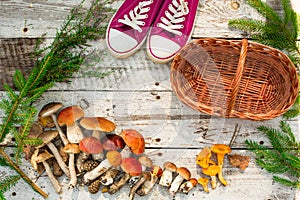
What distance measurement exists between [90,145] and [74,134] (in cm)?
10

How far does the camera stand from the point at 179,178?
2.05m

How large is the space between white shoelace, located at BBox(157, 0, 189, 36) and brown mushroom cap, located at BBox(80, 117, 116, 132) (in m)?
0.51

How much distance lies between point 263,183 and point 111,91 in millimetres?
836

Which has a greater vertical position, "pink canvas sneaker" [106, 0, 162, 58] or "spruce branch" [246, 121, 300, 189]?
"pink canvas sneaker" [106, 0, 162, 58]

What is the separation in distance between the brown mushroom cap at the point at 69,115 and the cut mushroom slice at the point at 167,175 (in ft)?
1.48

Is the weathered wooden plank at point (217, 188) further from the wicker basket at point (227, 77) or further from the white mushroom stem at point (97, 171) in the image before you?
the wicker basket at point (227, 77)

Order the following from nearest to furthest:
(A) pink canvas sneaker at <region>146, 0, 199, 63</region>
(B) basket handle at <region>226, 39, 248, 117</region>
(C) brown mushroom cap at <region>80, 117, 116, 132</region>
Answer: (B) basket handle at <region>226, 39, 248, 117</region> → (C) brown mushroom cap at <region>80, 117, 116, 132</region> → (A) pink canvas sneaker at <region>146, 0, 199, 63</region>

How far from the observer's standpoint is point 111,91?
7.01 ft

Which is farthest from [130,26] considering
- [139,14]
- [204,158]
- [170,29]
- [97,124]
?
[204,158]

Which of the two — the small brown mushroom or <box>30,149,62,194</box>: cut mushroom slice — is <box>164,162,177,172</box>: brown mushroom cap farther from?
<box>30,149,62,194</box>: cut mushroom slice

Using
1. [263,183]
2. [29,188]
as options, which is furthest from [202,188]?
[29,188]

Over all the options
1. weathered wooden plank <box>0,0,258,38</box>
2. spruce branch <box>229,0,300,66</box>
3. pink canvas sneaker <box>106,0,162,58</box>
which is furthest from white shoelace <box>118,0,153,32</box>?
spruce branch <box>229,0,300,66</box>

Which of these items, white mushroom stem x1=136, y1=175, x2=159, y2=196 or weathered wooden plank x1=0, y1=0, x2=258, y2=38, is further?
weathered wooden plank x1=0, y1=0, x2=258, y2=38

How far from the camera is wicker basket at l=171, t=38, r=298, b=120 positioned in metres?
2.02
